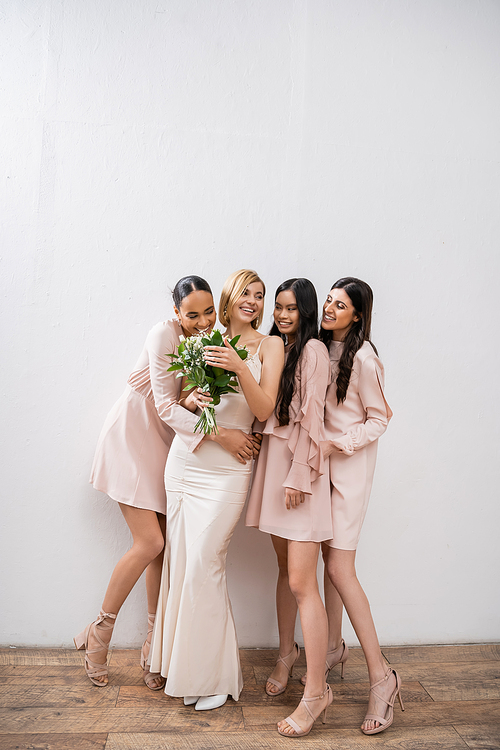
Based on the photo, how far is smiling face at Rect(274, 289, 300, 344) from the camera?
7.61ft

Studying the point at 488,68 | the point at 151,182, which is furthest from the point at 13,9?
the point at 488,68

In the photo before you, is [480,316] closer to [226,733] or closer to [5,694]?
[226,733]

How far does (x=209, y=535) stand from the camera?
228 cm

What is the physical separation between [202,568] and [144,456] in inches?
23.9

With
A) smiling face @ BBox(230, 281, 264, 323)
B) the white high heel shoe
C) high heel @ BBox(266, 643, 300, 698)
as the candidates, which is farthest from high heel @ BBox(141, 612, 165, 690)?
smiling face @ BBox(230, 281, 264, 323)

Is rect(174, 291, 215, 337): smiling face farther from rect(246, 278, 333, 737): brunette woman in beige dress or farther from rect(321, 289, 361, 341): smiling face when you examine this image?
rect(321, 289, 361, 341): smiling face

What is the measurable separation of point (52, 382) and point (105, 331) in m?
0.39

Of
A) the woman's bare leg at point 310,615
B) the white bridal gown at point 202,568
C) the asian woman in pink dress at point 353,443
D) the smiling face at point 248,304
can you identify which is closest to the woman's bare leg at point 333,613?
the asian woman in pink dress at point 353,443

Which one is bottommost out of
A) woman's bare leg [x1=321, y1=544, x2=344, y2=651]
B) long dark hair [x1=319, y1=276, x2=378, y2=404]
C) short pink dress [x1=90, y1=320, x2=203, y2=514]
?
woman's bare leg [x1=321, y1=544, x2=344, y2=651]

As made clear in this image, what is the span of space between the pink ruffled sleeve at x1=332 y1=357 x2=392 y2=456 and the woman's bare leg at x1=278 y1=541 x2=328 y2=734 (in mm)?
454

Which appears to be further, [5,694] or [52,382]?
[52,382]

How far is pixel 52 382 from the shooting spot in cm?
280

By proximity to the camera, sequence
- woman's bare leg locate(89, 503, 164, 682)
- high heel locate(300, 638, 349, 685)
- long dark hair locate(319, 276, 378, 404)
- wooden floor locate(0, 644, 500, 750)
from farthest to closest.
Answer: high heel locate(300, 638, 349, 685)
woman's bare leg locate(89, 503, 164, 682)
long dark hair locate(319, 276, 378, 404)
wooden floor locate(0, 644, 500, 750)

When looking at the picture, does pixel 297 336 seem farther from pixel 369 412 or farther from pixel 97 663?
pixel 97 663
